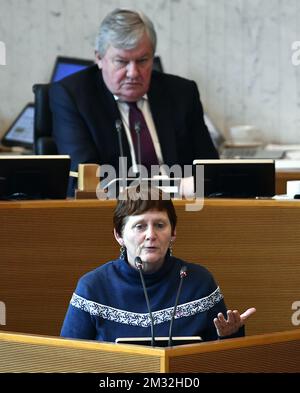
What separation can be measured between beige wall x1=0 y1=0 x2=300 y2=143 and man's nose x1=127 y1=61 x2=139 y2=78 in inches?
79.9

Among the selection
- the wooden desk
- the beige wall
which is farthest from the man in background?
the beige wall

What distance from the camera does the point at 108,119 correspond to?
444 centimetres

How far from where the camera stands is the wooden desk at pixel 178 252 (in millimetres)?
3416

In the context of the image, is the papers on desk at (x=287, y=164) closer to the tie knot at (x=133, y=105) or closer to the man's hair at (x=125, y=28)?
the tie knot at (x=133, y=105)

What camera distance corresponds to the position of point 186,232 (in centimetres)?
354

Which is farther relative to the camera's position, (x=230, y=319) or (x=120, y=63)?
(x=120, y=63)

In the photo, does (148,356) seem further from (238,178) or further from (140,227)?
(238,178)

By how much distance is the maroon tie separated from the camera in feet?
14.5

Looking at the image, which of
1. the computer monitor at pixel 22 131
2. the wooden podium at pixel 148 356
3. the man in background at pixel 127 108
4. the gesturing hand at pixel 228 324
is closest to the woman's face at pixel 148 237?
the gesturing hand at pixel 228 324

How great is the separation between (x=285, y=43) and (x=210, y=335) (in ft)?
13.3

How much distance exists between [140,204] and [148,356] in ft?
2.86

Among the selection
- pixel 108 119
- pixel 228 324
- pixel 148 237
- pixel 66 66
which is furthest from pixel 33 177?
pixel 66 66

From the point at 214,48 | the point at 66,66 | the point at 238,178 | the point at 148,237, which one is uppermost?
the point at 214,48

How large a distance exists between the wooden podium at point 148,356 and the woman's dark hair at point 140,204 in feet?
2.45
